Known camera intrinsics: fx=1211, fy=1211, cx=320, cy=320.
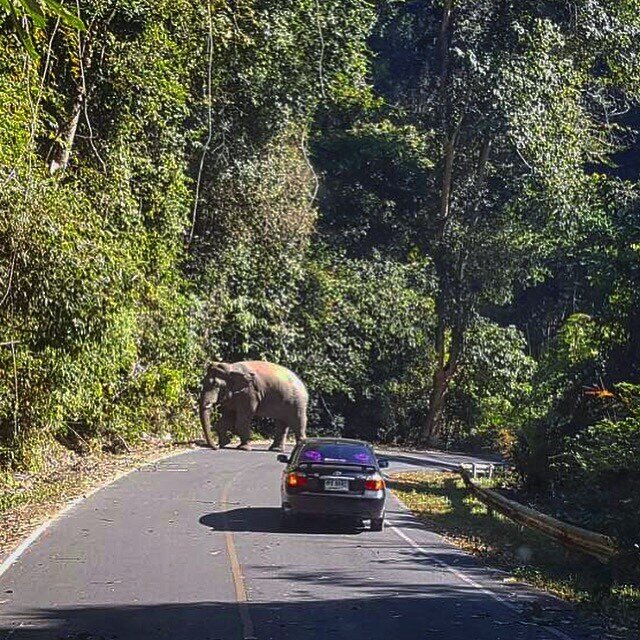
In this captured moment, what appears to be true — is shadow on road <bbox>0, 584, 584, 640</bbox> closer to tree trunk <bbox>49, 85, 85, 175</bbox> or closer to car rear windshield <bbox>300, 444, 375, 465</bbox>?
car rear windshield <bbox>300, 444, 375, 465</bbox>

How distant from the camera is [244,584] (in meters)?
12.9

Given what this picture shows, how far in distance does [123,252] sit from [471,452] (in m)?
26.4

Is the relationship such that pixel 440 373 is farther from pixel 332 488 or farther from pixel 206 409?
pixel 332 488

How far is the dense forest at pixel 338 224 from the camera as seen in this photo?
18609 millimetres

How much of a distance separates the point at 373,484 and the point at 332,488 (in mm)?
609

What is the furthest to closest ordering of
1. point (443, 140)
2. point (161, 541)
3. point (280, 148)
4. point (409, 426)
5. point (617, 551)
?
point (409, 426)
point (443, 140)
point (280, 148)
point (161, 541)
point (617, 551)

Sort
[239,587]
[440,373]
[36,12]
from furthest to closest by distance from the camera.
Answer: [440,373], [239,587], [36,12]

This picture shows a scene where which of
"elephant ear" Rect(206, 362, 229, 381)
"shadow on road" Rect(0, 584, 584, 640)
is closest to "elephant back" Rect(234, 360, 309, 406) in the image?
"elephant ear" Rect(206, 362, 229, 381)

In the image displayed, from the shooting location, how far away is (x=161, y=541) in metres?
16.0

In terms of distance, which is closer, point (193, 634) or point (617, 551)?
point (193, 634)

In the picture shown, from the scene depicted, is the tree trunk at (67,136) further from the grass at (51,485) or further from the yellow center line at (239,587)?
the yellow center line at (239,587)

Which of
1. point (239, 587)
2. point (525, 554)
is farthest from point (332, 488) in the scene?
point (239, 587)

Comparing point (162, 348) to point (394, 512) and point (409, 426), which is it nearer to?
point (394, 512)

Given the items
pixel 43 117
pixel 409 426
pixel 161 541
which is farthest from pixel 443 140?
pixel 161 541
